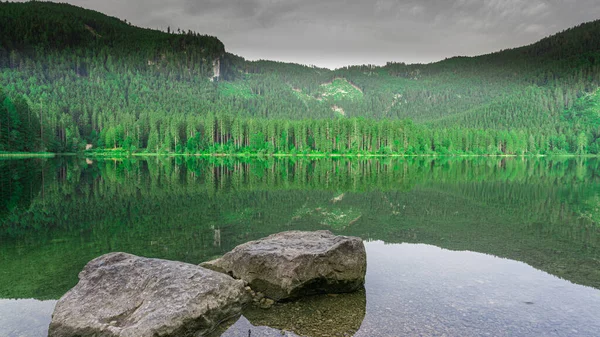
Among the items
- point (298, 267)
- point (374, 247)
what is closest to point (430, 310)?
point (298, 267)

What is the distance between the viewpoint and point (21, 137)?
94375mm

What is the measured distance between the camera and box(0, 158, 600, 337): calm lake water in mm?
8922

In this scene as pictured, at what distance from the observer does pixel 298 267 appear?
10375 millimetres

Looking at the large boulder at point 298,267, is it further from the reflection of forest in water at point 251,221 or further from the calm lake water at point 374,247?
the reflection of forest in water at point 251,221

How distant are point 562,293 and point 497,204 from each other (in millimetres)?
18517

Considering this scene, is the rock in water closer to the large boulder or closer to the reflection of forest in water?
the large boulder

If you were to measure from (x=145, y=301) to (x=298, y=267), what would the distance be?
4.11 m

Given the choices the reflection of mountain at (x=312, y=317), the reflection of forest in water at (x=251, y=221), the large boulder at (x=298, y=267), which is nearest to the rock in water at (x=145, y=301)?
the reflection of mountain at (x=312, y=317)

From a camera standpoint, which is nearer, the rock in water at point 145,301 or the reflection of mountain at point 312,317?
the rock in water at point 145,301

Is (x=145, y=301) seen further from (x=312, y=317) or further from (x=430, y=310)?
(x=430, y=310)

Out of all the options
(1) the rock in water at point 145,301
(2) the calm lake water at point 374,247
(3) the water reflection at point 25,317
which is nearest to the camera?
(1) the rock in water at point 145,301

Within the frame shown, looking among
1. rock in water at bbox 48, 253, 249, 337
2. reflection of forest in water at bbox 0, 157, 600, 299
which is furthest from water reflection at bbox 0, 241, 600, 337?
reflection of forest in water at bbox 0, 157, 600, 299

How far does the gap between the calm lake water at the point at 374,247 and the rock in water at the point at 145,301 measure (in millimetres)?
708

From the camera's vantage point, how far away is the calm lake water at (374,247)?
892 centimetres
